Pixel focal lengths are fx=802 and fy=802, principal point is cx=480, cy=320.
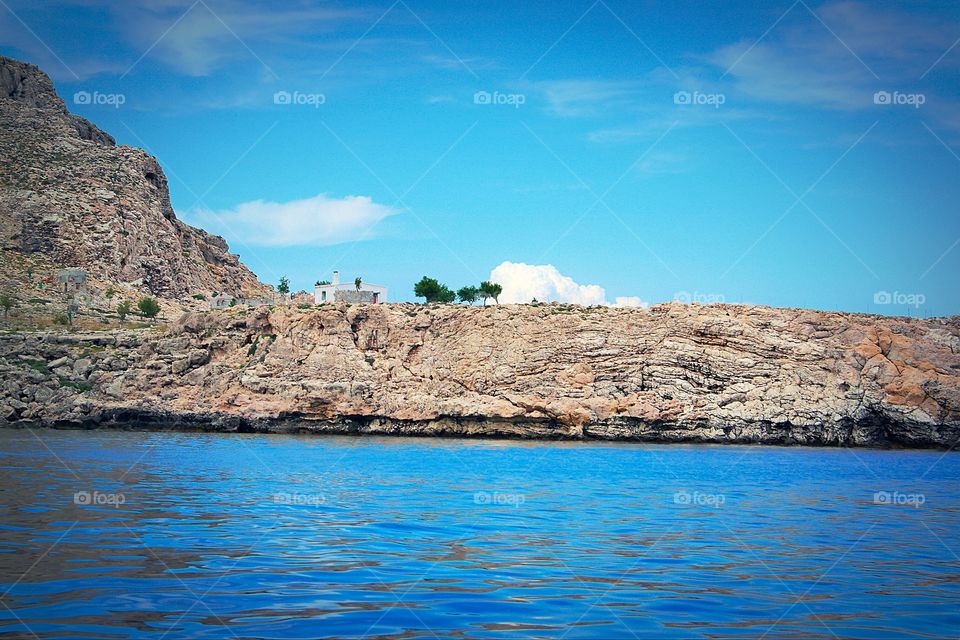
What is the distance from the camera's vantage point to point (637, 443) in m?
53.2

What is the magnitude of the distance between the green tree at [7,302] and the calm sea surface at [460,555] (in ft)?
176

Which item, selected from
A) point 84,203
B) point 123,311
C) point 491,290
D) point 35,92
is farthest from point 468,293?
point 35,92

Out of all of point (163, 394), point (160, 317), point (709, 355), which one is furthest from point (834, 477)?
point (160, 317)

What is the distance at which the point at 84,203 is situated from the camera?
322ft

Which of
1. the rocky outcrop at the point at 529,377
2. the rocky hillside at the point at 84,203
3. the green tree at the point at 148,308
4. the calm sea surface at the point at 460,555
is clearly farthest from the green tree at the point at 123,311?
the calm sea surface at the point at 460,555

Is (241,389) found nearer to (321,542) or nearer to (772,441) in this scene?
Answer: (772,441)

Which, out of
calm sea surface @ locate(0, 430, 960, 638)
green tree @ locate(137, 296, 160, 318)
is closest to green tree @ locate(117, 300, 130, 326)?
green tree @ locate(137, 296, 160, 318)

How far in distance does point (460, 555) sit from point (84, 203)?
326 feet

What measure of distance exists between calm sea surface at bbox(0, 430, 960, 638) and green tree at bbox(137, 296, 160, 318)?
57.3 m

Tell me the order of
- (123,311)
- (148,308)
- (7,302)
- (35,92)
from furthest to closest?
(35,92)
(148,308)
(123,311)
(7,302)

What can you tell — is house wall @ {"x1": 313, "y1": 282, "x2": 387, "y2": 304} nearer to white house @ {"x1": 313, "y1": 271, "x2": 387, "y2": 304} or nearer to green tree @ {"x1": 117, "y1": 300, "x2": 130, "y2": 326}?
white house @ {"x1": 313, "y1": 271, "x2": 387, "y2": 304}

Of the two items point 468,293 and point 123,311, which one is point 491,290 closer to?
point 468,293

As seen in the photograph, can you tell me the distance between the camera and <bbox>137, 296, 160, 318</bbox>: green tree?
82.7 meters

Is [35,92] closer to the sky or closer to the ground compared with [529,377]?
closer to the sky
